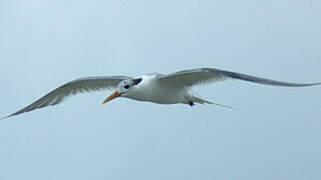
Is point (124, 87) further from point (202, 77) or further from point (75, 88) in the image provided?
point (75, 88)

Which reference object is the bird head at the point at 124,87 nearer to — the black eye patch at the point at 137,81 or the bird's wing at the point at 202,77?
the black eye patch at the point at 137,81

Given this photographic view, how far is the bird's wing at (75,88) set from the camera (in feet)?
38.2

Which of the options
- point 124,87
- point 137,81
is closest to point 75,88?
point 124,87

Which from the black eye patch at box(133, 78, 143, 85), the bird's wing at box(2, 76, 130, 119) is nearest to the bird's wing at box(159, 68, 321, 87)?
the black eye patch at box(133, 78, 143, 85)

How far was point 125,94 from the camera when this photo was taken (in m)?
10.9

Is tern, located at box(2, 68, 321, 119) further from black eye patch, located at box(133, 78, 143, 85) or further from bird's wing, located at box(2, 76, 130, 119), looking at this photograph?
bird's wing, located at box(2, 76, 130, 119)

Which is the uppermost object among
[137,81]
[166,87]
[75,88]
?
[137,81]

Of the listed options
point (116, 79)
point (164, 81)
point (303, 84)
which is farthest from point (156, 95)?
point (303, 84)

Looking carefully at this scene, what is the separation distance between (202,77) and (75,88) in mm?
2128

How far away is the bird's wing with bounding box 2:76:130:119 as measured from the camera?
458 inches

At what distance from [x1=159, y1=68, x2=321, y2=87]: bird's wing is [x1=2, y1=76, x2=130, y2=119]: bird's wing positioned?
42.0 inches

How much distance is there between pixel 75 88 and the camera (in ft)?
39.1

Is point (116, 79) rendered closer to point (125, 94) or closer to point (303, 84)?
point (125, 94)

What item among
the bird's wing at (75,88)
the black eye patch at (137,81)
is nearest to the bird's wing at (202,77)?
the black eye patch at (137,81)
